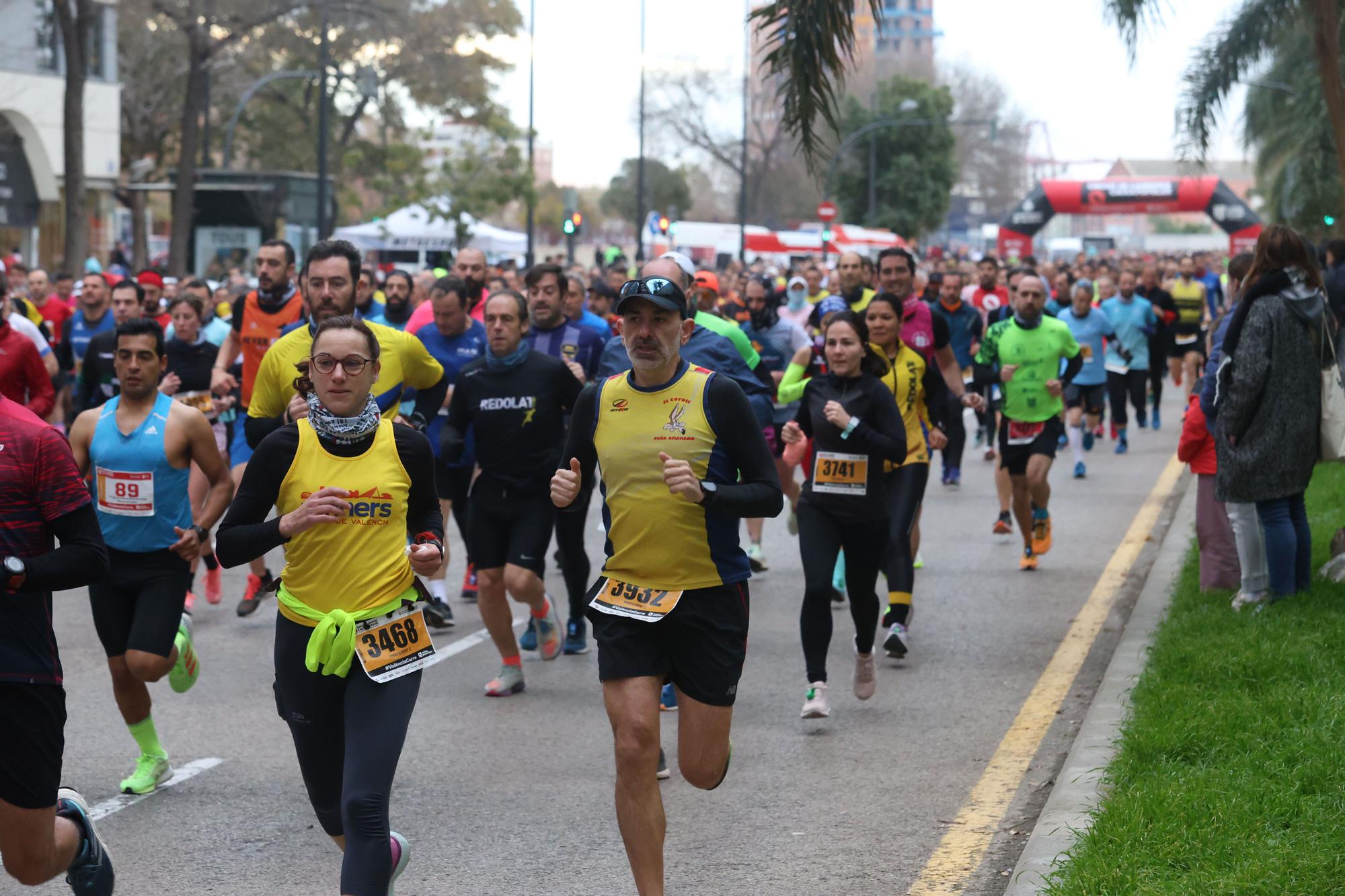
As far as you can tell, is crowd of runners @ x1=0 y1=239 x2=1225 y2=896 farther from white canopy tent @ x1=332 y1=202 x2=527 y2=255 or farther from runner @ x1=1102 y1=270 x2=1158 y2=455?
white canopy tent @ x1=332 y1=202 x2=527 y2=255

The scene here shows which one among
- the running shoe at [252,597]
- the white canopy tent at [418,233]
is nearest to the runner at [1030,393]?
the running shoe at [252,597]

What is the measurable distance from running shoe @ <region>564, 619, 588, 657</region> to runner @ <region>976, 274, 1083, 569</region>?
341 cm

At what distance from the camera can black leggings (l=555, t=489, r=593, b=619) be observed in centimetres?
852

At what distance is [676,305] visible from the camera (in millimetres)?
4816

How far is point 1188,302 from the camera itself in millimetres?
19875

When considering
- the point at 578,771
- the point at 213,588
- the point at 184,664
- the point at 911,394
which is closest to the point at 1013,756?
the point at 578,771

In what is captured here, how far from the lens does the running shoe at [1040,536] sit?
1123cm

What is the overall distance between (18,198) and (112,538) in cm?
3419

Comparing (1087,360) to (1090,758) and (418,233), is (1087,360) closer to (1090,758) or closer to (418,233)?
(1090,758)

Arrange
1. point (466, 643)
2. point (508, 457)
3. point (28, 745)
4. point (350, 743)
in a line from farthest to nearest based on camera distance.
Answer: point (466, 643) < point (508, 457) < point (350, 743) < point (28, 745)

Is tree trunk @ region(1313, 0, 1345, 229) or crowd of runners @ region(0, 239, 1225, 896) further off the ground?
tree trunk @ region(1313, 0, 1345, 229)

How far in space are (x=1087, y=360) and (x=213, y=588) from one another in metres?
9.03

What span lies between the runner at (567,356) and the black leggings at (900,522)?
1.55 m

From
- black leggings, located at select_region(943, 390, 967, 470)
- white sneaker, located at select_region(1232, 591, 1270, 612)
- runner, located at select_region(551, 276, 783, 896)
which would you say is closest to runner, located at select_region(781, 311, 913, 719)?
white sneaker, located at select_region(1232, 591, 1270, 612)
